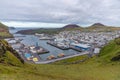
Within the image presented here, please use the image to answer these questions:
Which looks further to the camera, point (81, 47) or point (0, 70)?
point (81, 47)

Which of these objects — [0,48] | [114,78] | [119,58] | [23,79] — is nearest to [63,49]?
[119,58]

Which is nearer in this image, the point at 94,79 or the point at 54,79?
the point at 54,79

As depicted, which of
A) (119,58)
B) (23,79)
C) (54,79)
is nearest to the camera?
(23,79)

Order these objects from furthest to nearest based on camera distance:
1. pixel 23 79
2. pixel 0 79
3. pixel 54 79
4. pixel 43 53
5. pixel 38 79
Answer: pixel 43 53
pixel 54 79
pixel 38 79
pixel 23 79
pixel 0 79

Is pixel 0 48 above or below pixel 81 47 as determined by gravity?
above

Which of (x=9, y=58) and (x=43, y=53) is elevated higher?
(x=9, y=58)

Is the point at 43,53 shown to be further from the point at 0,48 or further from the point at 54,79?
the point at 54,79

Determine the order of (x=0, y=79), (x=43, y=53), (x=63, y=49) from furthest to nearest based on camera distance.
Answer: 1. (x=63, y=49)
2. (x=43, y=53)
3. (x=0, y=79)

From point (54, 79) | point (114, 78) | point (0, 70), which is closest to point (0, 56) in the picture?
point (0, 70)

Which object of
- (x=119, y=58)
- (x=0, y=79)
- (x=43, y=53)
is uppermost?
(x=0, y=79)

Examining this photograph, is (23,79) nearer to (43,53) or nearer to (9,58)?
(9,58)
